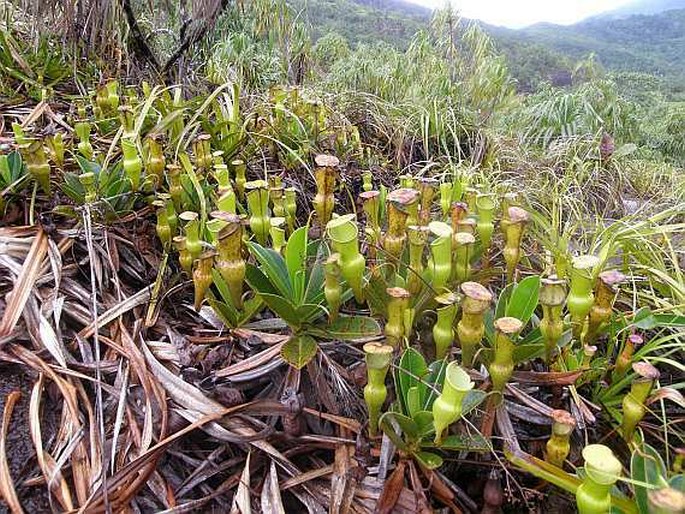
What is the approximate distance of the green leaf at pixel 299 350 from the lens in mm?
996

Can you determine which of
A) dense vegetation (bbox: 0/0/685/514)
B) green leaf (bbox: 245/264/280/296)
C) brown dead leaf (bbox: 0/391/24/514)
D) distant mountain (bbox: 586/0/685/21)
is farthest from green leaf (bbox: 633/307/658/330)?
distant mountain (bbox: 586/0/685/21)

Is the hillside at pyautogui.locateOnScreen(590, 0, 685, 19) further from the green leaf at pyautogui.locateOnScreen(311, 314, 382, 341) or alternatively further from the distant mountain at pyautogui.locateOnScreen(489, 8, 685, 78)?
the green leaf at pyautogui.locateOnScreen(311, 314, 382, 341)

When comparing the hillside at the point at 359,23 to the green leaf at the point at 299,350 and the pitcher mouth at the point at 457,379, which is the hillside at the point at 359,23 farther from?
the pitcher mouth at the point at 457,379

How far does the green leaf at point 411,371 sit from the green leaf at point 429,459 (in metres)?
0.09

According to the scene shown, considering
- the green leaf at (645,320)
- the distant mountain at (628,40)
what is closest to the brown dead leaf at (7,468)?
the green leaf at (645,320)

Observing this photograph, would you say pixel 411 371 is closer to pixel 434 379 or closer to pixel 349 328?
pixel 434 379

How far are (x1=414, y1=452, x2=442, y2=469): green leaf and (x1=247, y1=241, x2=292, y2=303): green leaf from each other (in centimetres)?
42

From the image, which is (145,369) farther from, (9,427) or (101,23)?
(101,23)

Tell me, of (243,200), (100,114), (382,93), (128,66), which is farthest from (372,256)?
(382,93)

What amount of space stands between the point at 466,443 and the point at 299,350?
0.37 m

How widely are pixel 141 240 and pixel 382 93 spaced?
11.7 feet

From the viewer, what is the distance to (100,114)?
191 cm

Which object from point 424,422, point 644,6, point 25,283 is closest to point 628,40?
point 644,6

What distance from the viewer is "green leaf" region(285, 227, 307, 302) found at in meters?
1.11
